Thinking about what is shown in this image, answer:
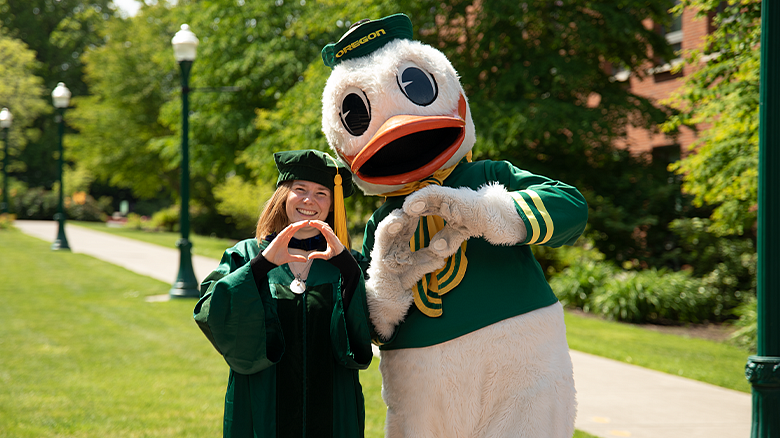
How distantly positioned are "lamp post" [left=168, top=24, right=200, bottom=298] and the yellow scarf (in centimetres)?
874

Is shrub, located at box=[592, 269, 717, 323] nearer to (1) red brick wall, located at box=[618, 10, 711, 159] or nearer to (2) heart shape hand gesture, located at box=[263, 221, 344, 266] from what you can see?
(1) red brick wall, located at box=[618, 10, 711, 159]

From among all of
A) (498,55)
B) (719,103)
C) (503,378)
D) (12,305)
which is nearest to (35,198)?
(12,305)

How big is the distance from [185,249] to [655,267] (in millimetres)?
8437

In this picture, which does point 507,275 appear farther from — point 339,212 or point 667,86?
point 667,86

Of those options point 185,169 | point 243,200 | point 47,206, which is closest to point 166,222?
point 243,200

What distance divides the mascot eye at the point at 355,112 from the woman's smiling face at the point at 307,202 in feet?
0.90

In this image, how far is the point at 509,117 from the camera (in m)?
11.1

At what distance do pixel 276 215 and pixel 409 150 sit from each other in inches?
23.7

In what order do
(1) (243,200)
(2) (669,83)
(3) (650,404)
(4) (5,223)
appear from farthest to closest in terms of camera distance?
1. (1) (243,200)
2. (4) (5,223)
3. (2) (669,83)
4. (3) (650,404)

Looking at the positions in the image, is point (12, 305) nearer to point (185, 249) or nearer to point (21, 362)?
point (185, 249)

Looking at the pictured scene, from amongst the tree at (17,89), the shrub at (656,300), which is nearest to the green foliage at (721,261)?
the shrub at (656,300)

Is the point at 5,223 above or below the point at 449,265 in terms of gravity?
below

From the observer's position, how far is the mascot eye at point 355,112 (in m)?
2.37

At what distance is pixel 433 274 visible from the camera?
7.57ft
